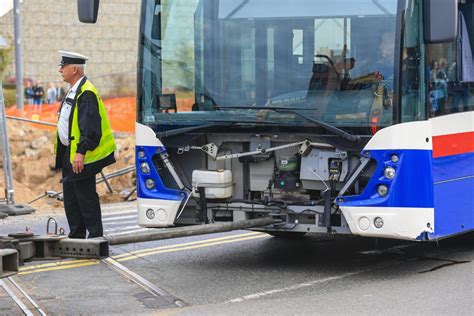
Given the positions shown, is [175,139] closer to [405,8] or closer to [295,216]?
[295,216]

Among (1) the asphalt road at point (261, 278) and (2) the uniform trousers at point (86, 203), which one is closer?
(1) the asphalt road at point (261, 278)

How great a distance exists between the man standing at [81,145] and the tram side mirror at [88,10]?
1.31 ft

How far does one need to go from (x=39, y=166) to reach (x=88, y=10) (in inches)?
444

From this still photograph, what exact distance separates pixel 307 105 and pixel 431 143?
1.14 m

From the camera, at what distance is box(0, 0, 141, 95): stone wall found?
43438 mm

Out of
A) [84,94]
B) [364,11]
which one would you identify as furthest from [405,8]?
[84,94]

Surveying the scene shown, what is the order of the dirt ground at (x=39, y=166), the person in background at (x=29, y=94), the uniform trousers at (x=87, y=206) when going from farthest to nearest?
the person in background at (x=29, y=94), the dirt ground at (x=39, y=166), the uniform trousers at (x=87, y=206)

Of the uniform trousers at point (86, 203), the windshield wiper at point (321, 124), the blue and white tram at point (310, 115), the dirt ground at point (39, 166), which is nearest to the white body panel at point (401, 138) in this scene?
the blue and white tram at point (310, 115)

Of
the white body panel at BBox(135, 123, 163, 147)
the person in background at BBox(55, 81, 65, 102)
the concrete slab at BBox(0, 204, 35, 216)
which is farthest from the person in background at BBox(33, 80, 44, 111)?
the white body panel at BBox(135, 123, 163, 147)

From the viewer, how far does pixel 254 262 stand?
10547 millimetres

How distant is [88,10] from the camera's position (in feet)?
32.8

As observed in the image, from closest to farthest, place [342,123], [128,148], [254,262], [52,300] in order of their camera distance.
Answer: [52,300], [342,123], [254,262], [128,148]

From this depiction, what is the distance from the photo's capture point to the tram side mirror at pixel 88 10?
9.98 m

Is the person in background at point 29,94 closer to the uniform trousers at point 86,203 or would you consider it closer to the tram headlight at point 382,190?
the uniform trousers at point 86,203
